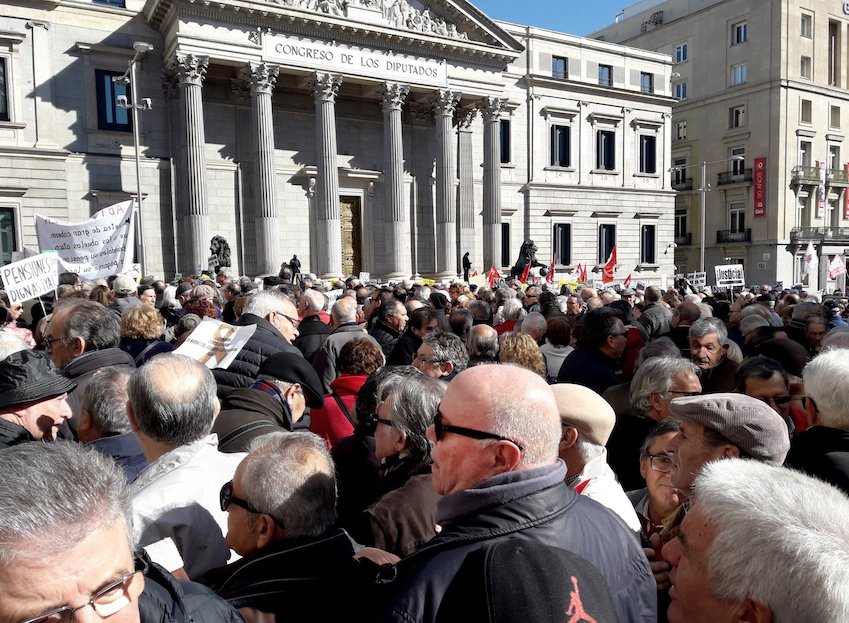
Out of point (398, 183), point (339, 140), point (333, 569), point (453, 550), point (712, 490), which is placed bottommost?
point (333, 569)

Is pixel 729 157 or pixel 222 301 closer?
pixel 222 301

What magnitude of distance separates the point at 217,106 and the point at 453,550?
2738 centimetres

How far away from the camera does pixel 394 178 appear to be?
90.7ft

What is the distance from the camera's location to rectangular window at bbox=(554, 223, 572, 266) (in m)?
35.5

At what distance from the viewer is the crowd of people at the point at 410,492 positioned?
1.48m

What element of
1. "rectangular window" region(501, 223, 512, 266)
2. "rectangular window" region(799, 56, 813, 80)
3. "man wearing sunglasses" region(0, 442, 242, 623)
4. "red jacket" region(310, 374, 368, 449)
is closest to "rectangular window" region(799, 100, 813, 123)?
"rectangular window" region(799, 56, 813, 80)

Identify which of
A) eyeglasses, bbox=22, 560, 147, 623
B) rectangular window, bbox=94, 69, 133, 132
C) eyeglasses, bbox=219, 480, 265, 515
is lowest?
eyeglasses, bbox=219, 480, 265, 515

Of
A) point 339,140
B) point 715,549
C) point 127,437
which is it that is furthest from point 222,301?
point 339,140

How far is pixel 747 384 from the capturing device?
164 inches

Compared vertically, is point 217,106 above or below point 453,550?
above

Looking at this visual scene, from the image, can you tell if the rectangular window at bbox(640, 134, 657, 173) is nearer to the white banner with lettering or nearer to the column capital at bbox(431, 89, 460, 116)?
the column capital at bbox(431, 89, 460, 116)

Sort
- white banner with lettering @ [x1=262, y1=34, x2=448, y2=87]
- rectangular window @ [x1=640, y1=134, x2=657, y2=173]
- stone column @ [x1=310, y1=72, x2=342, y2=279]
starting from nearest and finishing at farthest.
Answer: white banner with lettering @ [x1=262, y1=34, x2=448, y2=87], stone column @ [x1=310, y1=72, x2=342, y2=279], rectangular window @ [x1=640, y1=134, x2=657, y2=173]

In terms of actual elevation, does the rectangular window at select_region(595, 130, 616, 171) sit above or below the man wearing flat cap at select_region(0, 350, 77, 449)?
Answer: above

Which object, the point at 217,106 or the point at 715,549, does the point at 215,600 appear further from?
the point at 217,106
